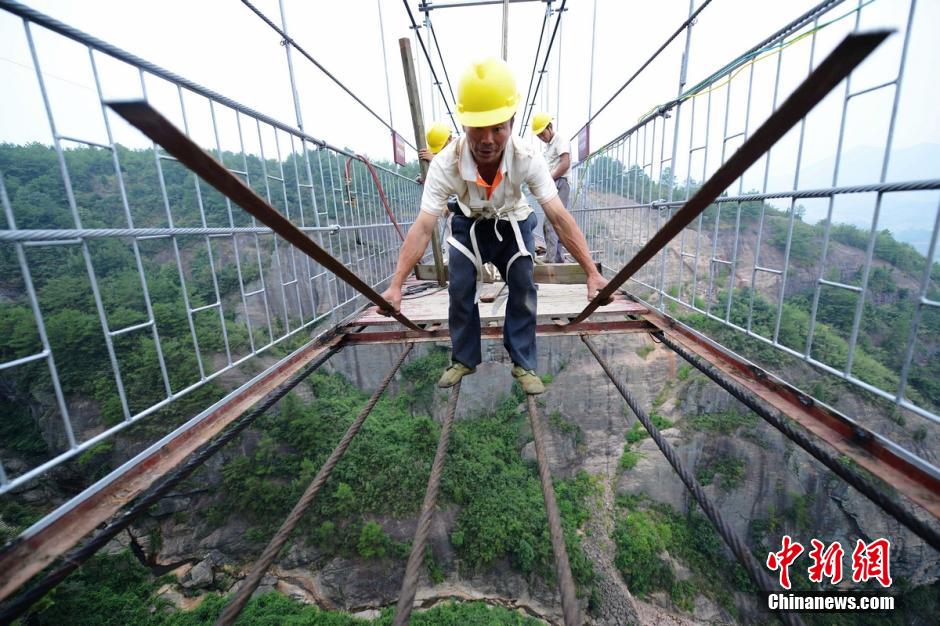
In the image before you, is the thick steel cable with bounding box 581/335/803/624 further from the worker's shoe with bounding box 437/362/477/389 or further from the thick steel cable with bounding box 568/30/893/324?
the worker's shoe with bounding box 437/362/477/389

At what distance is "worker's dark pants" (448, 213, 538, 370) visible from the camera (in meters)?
2.37

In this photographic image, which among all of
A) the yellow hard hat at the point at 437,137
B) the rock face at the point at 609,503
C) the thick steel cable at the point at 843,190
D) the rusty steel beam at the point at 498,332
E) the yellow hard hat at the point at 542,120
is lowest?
the rock face at the point at 609,503

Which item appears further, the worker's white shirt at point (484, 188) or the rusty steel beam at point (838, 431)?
the worker's white shirt at point (484, 188)

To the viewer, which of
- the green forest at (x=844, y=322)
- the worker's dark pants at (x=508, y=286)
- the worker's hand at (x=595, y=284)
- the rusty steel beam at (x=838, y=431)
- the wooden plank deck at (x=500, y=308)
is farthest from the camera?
the green forest at (x=844, y=322)

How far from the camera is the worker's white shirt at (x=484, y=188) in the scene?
6.85 feet

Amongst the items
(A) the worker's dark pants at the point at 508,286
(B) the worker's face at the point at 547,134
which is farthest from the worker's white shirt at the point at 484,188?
(B) the worker's face at the point at 547,134

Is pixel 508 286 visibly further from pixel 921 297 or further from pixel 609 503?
pixel 609 503

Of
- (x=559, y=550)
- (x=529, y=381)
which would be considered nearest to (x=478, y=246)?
(x=529, y=381)

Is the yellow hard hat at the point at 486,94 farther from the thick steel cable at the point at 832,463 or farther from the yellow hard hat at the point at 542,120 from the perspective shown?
the yellow hard hat at the point at 542,120

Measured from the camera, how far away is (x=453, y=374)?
98.3 inches

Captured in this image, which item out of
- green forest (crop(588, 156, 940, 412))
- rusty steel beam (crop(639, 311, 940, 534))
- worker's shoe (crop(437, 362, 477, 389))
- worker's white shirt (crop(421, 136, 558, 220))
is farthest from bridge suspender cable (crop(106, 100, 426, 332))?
green forest (crop(588, 156, 940, 412))

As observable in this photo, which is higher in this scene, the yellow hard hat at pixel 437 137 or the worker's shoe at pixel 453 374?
the yellow hard hat at pixel 437 137

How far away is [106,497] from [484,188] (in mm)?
2099

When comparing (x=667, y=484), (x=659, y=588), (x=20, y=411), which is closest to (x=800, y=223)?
(x=667, y=484)
